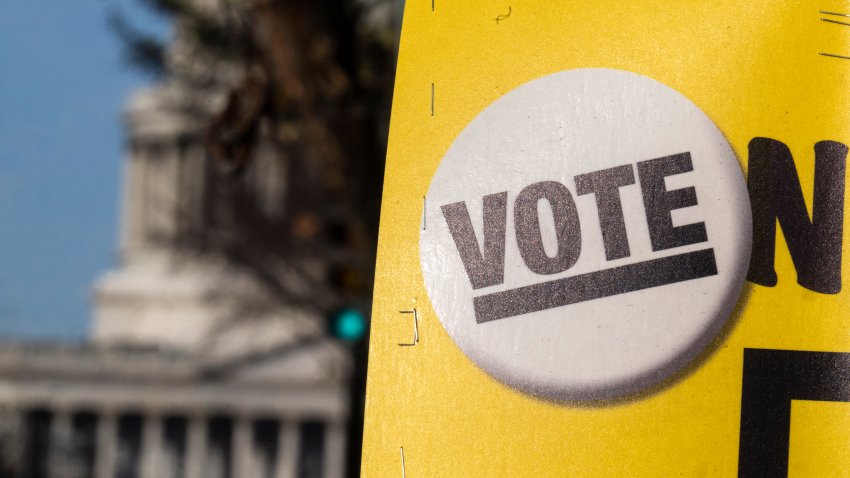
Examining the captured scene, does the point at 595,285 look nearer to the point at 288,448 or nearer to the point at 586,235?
the point at 586,235

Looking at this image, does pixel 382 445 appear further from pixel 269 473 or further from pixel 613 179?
pixel 269 473

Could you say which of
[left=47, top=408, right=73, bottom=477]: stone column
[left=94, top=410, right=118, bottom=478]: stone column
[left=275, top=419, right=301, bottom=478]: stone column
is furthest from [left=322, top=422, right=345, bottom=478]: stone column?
[left=47, top=408, right=73, bottom=477]: stone column

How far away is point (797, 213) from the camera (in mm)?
1438

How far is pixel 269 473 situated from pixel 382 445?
50.4 ft

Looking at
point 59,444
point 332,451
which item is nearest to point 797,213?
point 332,451

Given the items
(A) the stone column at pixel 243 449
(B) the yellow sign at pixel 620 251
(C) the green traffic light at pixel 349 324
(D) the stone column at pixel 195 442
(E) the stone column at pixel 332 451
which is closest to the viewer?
(B) the yellow sign at pixel 620 251

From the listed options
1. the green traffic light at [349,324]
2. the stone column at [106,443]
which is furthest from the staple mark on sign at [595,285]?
the stone column at [106,443]

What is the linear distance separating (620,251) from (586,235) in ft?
0.17

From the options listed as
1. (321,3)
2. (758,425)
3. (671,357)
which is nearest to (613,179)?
(671,357)

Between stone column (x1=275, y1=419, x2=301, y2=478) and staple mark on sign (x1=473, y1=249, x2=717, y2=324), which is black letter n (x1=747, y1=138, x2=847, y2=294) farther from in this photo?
stone column (x1=275, y1=419, x2=301, y2=478)

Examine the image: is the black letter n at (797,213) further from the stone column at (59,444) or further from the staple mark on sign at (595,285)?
the stone column at (59,444)

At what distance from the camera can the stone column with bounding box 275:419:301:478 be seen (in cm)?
1591

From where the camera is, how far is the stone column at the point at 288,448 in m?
15.9

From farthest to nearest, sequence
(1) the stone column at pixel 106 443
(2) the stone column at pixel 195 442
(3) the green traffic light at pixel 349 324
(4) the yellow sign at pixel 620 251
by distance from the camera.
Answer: (2) the stone column at pixel 195 442
(1) the stone column at pixel 106 443
(3) the green traffic light at pixel 349 324
(4) the yellow sign at pixel 620 251
